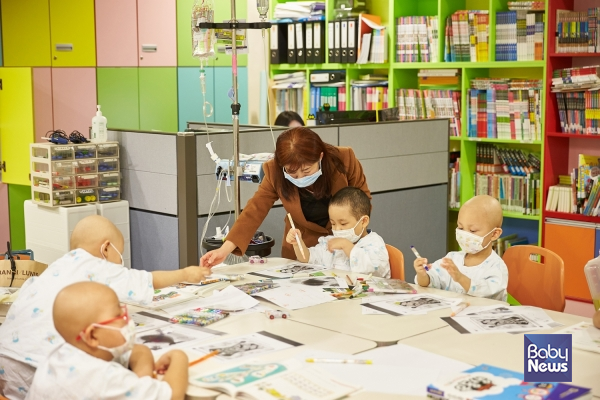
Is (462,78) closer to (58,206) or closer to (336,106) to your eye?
(336,106)

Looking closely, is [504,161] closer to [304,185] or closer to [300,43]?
[300,43]

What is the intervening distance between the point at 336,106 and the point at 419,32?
928 mm

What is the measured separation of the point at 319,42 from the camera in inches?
246

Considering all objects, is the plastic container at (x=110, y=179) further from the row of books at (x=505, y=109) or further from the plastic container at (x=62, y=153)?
the row of books at (x=505, y=109)

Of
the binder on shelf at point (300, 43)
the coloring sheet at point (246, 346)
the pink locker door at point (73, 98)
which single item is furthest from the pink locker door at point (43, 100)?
the coloring sheet at point (246, 346)

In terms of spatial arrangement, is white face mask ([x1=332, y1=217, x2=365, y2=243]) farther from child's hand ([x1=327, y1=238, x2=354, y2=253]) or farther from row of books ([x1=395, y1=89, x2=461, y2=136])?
row of books ([x1=395, y1=89, x2=461, y2=136])

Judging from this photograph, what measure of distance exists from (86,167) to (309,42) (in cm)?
267

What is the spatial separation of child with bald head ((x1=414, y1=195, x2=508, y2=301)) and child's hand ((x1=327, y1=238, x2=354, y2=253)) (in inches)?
14.4

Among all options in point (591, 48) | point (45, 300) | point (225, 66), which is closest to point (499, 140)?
point (591, 48)

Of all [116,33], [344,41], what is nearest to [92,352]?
[116,33]

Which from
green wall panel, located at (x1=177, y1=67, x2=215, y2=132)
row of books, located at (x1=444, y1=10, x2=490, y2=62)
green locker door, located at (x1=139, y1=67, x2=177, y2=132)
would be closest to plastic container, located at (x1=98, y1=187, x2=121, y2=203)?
green locker door, located at (x1=139, y1=67, x2=177, y2=132)

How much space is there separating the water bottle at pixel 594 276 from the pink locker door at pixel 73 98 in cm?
405

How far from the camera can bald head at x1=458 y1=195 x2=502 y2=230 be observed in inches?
111

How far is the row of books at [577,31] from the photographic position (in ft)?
16.3
